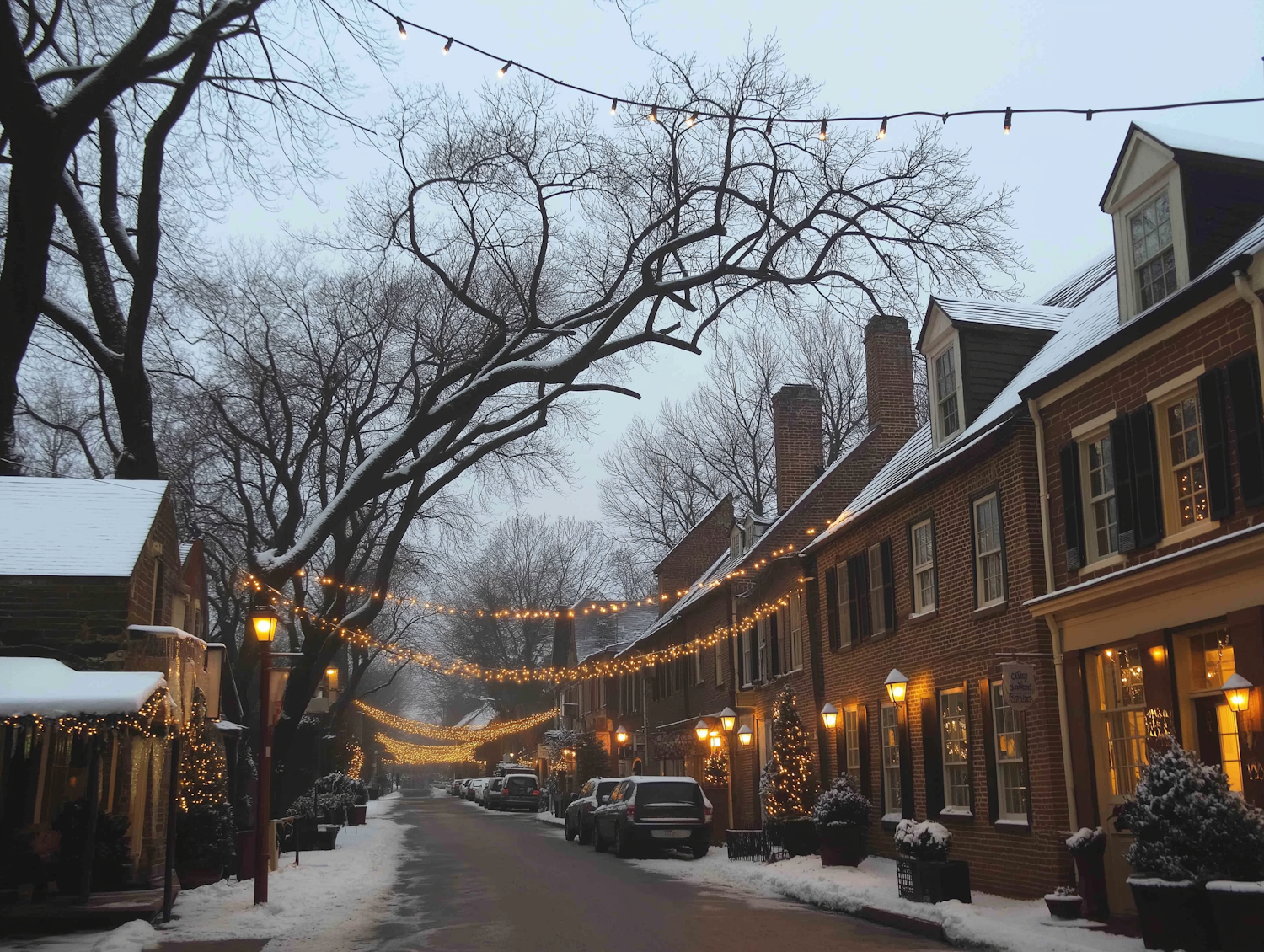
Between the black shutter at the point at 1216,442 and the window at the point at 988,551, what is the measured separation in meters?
4.51

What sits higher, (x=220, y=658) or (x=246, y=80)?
(x=246, y=80)

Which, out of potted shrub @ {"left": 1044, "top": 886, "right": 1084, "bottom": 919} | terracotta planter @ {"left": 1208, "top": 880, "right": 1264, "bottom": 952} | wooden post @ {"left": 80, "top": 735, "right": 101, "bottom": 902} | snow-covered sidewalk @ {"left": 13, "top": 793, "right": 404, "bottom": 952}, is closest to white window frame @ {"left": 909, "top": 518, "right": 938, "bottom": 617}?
potted shrub @ {"left": 1044, "top": 886, "right": 1084, "bottom": 919}

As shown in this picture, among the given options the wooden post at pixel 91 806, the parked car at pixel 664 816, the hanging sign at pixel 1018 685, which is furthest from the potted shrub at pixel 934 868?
the parked car at pixel 664 816

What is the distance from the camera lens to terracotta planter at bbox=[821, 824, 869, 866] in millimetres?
19000

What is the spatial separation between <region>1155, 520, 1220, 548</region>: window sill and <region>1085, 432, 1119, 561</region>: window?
118cm

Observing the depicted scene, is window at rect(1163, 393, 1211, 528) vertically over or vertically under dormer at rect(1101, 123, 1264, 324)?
under

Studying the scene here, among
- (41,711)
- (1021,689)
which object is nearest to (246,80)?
(41,711)

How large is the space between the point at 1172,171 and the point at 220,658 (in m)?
17.5

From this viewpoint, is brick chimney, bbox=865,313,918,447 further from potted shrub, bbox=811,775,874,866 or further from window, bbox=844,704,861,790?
potted shrub, bbox=811,775,874,866

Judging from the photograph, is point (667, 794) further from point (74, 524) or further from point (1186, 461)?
point (1186, 461)

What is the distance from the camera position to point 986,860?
52.5ft

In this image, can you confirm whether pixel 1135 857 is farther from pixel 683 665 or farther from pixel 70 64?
pixel 683 665

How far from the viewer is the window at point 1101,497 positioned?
45.0 ft

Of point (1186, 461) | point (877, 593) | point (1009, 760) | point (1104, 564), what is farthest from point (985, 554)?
point (1186, 461)
